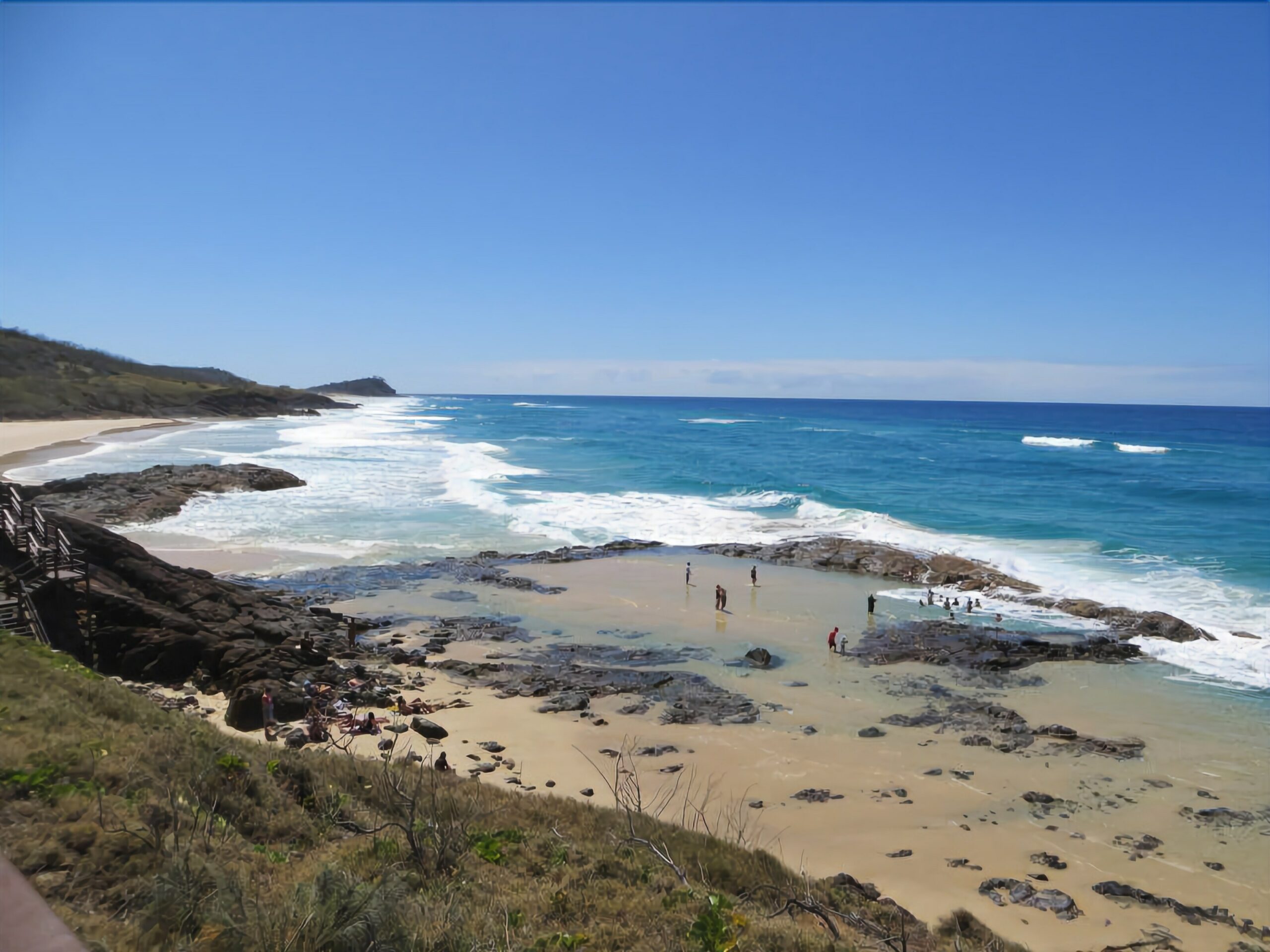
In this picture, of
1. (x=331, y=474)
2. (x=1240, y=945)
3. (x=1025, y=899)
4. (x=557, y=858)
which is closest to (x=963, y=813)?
(x=1025, y=899)

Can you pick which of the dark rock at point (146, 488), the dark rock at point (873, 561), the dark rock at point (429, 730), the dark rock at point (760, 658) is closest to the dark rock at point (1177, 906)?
the dark rock at point (760, 658)

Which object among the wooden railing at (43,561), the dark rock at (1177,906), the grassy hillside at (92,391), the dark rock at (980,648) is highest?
the grassy hillside at (92,391)

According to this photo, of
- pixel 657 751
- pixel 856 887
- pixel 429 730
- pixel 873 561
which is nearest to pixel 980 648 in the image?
pixel 873 561

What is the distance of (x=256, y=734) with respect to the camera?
12758 millimetres

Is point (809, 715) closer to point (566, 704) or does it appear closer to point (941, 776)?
point (941, 776)

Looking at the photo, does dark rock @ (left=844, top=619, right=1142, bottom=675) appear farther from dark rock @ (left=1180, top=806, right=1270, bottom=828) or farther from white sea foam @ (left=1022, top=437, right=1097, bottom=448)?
white sea foam @ (left=1022, top=437, right=1097, bottom=448)

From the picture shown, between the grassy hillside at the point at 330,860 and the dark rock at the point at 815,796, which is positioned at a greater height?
the grassy hillside at the point at 330,860

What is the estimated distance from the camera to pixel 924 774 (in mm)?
12703

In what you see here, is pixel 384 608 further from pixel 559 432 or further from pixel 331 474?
pixel 559 432

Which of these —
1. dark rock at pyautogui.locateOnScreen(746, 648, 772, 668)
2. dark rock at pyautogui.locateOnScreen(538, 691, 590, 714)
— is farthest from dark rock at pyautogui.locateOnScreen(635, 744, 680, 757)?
dark rock at pyautogui.locateOnScreen(746, 648, 772, 668)

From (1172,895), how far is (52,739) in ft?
42.7

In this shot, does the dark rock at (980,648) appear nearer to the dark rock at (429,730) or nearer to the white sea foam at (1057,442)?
the dark rock at (429,730)

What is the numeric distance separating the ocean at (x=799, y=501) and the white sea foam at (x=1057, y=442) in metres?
0.64

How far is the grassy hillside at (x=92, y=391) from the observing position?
7638cm
